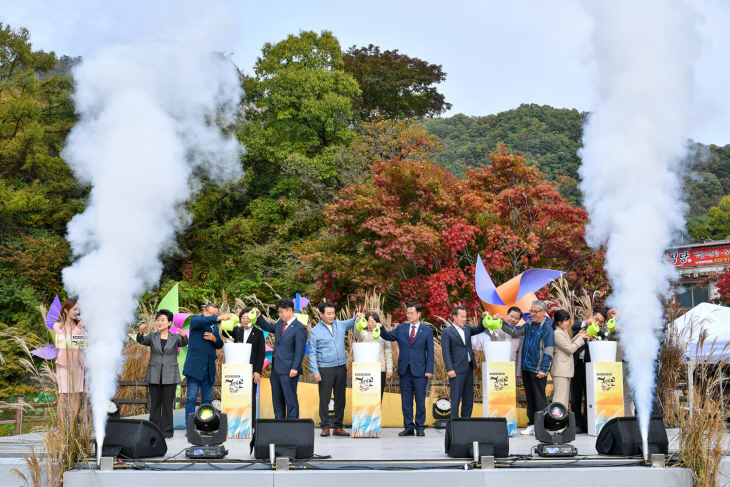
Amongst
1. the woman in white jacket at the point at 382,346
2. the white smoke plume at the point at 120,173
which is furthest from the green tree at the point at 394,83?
the white smoke plume at the point at 120,173

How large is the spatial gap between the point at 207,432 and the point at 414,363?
9.41 ft

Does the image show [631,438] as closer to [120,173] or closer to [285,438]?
[285,438]

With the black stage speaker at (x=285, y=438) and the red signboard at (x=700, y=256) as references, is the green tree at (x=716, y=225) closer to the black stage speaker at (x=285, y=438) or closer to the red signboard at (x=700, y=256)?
the red signboard at (x=700, y=256)

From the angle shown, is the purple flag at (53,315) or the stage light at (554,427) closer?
the stage light at (554,427)

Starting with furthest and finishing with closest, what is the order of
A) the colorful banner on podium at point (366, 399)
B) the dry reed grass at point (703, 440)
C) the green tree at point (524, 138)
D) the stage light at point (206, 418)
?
the green tree at point (524, 138)
the colorful banner on podium at point (366, 399)
the stage light at point (206, 418)
the dry reed grass at point (703, 440)

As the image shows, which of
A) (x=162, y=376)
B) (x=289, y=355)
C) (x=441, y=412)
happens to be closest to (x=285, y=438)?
(x=289, y=355)

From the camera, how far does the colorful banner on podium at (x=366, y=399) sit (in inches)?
307

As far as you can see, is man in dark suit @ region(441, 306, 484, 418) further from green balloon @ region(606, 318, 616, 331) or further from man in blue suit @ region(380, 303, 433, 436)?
green balloon @ region(606, 318, 616, 331)

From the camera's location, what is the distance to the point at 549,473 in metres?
5.16

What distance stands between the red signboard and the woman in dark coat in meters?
26.5

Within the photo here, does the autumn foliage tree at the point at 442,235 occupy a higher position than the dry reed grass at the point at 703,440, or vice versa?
the autumn foliage tree at the point at 442,235

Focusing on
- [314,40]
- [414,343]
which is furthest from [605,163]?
[314,40]

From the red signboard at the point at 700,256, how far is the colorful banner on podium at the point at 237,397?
26109 millimetres

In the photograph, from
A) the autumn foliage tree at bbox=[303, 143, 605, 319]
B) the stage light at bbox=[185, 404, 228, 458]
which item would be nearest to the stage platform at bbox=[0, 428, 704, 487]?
the stage light at bbox=[185, 404, 228, 458]
